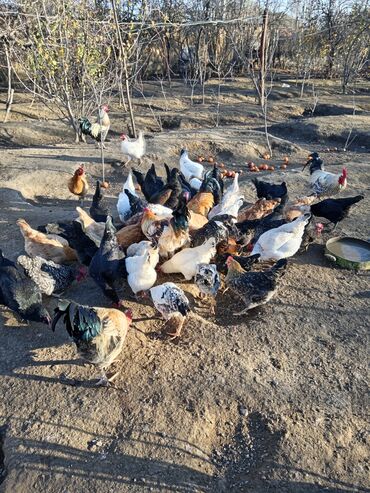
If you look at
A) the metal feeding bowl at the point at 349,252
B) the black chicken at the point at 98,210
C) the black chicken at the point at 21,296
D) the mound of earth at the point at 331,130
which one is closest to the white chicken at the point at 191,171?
the black chicken at the point at 98,210

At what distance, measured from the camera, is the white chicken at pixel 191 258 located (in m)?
4.55

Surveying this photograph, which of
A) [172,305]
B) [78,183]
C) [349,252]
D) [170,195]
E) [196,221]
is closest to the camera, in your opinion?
[172,305]

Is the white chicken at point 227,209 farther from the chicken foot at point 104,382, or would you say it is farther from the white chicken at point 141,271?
the chicken foot at point 104,382

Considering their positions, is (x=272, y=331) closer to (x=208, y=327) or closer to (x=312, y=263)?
(x=208, y=327)

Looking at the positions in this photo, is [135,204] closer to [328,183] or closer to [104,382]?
[104,382]


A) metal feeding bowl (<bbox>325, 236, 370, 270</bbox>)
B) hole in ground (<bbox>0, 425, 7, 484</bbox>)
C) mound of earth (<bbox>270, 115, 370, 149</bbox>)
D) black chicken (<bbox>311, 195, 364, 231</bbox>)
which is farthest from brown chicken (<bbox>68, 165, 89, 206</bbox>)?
mound of earth (<bbox>270, 115, 370, 149</bbox>)

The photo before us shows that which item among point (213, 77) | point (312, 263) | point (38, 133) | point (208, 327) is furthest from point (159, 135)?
point (213, 77)

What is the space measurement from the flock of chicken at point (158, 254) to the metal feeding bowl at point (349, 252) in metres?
0.33

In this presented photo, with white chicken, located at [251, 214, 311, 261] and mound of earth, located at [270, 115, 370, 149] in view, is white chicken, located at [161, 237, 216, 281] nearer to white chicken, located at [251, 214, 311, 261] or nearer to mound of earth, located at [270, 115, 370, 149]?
white chicken, located at [251, 214, 311, 261]

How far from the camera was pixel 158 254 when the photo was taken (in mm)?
4738

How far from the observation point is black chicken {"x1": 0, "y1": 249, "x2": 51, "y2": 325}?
4.07 meters

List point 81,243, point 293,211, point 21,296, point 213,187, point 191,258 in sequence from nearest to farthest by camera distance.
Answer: point 21,296 < point 191,258 < point 81,243 < point 293,211 < point 213,187

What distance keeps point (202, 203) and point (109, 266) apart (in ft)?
7.42

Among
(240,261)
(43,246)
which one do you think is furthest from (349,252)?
(43,246)
